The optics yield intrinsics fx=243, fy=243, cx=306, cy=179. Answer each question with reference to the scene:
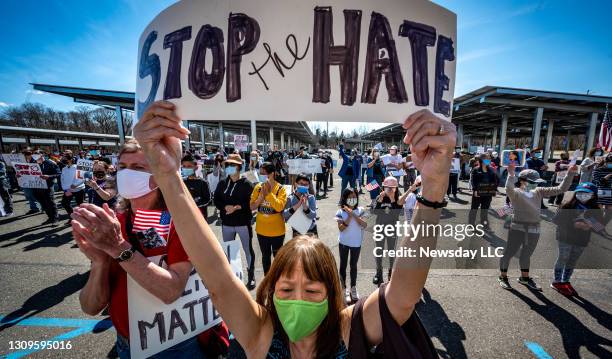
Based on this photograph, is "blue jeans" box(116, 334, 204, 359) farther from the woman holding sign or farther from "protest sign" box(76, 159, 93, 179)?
"protest sign" box(76, 159, 93, 179)

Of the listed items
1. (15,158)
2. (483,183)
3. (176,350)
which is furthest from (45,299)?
(15,158)

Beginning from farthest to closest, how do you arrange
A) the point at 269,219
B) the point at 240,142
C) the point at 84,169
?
1. the point at 240,142
2. the point at 84,169
3. the point at 269,219

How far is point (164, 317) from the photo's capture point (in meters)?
1.51

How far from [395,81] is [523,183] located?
192 inches

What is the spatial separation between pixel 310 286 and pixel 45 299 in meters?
4.82

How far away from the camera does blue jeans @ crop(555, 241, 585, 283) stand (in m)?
3.77

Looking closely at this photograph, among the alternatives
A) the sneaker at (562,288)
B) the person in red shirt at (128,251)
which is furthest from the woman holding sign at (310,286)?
the sneaker at (562,288)

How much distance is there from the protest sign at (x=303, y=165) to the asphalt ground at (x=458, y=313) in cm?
557

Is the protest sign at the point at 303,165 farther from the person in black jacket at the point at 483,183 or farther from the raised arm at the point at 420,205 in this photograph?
the raised arm at the point at 420,205

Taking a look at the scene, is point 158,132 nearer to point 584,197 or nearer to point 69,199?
point 584,197

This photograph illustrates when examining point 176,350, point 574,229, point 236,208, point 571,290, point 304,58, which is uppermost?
point 304,58

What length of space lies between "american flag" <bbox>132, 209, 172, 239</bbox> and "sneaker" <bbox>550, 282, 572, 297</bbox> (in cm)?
A: 559

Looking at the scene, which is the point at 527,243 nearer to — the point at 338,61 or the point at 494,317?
the point at 494,317

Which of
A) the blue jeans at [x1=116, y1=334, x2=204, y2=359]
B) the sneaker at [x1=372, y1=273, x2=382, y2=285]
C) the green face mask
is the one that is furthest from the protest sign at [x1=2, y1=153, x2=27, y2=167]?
the green face mask
